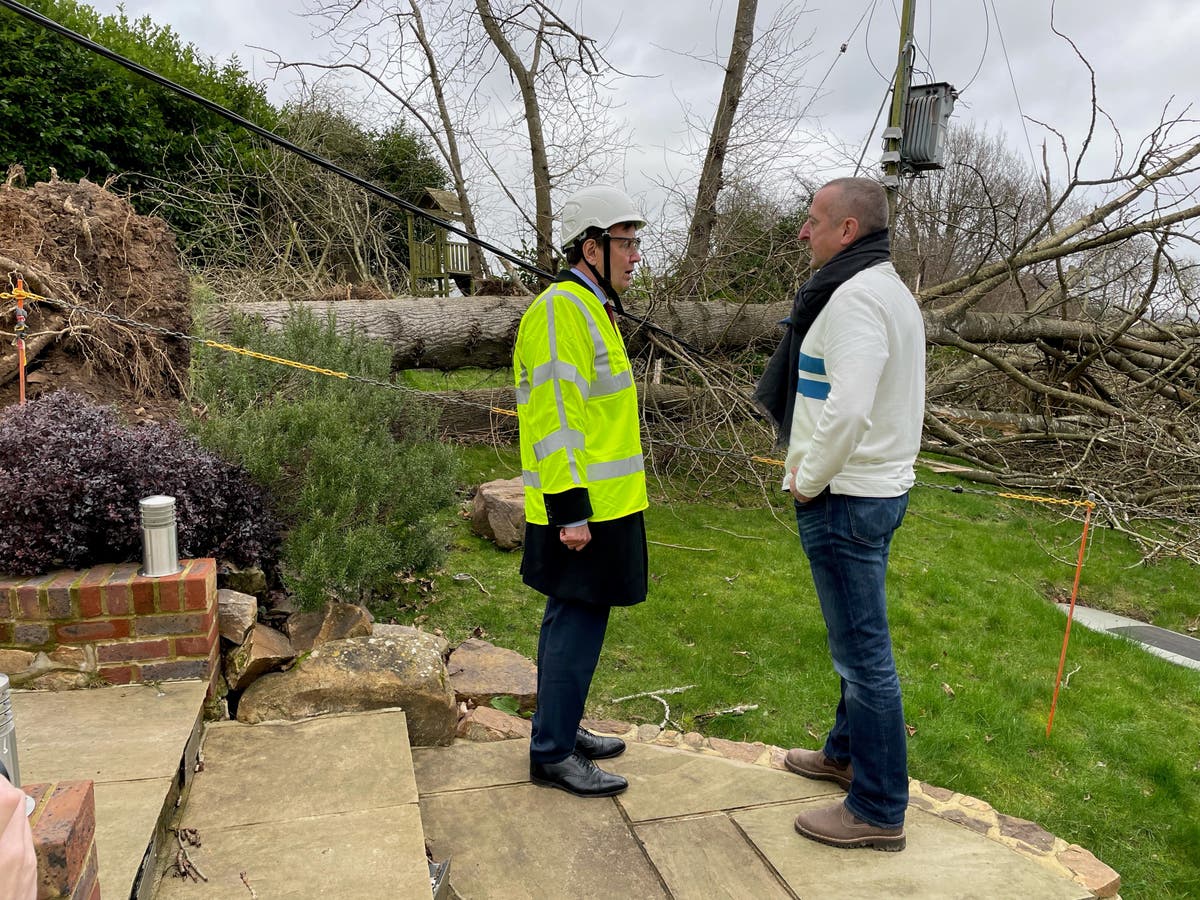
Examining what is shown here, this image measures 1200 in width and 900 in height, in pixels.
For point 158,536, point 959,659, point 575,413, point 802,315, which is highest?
point 802,315

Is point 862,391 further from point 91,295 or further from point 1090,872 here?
point 91,295

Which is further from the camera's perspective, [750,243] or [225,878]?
[750,243]

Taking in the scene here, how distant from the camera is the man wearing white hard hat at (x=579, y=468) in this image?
8.31 feet

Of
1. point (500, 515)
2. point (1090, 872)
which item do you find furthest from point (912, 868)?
point (500, 515)

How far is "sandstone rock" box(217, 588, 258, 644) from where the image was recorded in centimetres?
297

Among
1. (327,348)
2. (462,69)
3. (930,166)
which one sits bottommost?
(327,348)

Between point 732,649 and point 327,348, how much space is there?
10.9 ft

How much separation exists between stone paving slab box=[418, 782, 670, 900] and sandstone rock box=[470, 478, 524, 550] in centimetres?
306

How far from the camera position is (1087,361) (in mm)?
8438

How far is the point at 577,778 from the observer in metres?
2.78

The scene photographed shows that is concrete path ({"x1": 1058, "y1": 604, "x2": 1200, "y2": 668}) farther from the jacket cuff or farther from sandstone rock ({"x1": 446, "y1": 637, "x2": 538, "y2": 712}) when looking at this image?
the jacket cuff

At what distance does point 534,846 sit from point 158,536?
150cm

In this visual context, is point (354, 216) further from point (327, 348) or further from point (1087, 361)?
point (1087, 361)

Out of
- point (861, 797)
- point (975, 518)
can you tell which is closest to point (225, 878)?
point (861, 797)
